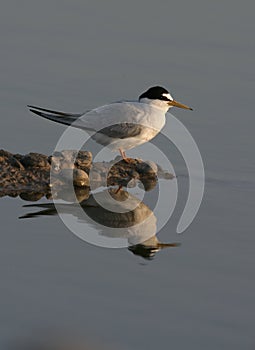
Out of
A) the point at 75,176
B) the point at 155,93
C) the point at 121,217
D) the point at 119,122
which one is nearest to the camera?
the point at 121,217

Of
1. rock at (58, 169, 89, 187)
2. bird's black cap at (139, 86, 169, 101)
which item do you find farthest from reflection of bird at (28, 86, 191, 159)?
rock at (58, 169, 89, 187)

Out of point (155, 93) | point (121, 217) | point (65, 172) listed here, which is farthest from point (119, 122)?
point (121, 217)

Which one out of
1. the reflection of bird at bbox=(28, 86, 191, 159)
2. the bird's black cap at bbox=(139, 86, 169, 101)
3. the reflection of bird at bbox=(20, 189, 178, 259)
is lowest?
the reflection of bird at bbox=(20, 189, 178, 259)

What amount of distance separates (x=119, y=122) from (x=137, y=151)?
2.60 ft

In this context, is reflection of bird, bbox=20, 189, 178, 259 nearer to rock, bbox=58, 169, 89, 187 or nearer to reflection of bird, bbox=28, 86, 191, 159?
rock, bbox=58, 169, 89, 187

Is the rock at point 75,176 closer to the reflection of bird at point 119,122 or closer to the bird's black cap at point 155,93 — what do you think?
the reflection of bird at point 119,122

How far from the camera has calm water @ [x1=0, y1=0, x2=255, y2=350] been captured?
19.9ft

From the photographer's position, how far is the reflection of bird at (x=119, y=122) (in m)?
9.39

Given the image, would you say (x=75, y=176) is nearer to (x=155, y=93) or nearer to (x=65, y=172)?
(x=65, y=172)

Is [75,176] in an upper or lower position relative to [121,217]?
upper

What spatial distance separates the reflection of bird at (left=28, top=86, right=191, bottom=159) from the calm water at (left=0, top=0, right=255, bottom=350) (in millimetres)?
347

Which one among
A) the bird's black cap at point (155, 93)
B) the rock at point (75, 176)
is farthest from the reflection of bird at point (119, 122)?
the rock at point (75, 176)

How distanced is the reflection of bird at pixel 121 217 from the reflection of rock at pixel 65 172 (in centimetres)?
26

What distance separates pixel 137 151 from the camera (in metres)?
10.1
